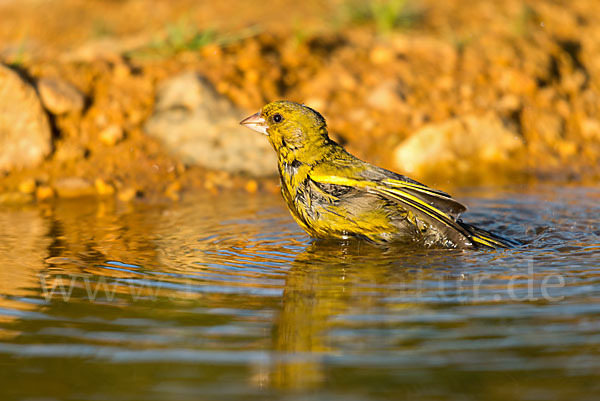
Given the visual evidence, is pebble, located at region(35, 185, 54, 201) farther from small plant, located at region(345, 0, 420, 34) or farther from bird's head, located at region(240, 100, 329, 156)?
small plant, located at region(345, 0, 420, 34)

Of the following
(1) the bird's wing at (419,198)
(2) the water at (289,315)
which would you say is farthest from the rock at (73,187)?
(1) the bird's wing at (419,198)

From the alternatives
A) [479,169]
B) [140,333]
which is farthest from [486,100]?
[140,333]

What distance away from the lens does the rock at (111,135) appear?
843cm

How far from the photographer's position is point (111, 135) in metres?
8.42

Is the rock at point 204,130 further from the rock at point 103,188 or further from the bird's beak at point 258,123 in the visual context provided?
the bird's beak at point 258,123

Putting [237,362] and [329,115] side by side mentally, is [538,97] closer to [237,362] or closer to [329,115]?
[329,115]

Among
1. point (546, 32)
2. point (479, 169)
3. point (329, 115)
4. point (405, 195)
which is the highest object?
point (546, 32)

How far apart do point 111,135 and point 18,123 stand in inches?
35.6

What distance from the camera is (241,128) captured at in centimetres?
861

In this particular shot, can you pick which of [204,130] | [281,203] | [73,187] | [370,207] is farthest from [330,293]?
[204,130]

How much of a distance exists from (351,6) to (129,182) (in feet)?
14.1

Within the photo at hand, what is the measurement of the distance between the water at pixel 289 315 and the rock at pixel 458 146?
92.8 inches

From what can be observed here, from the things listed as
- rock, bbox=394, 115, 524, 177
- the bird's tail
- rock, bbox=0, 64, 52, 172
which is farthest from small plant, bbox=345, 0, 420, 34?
the bird's tail

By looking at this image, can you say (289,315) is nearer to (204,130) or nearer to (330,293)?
(330,293)
